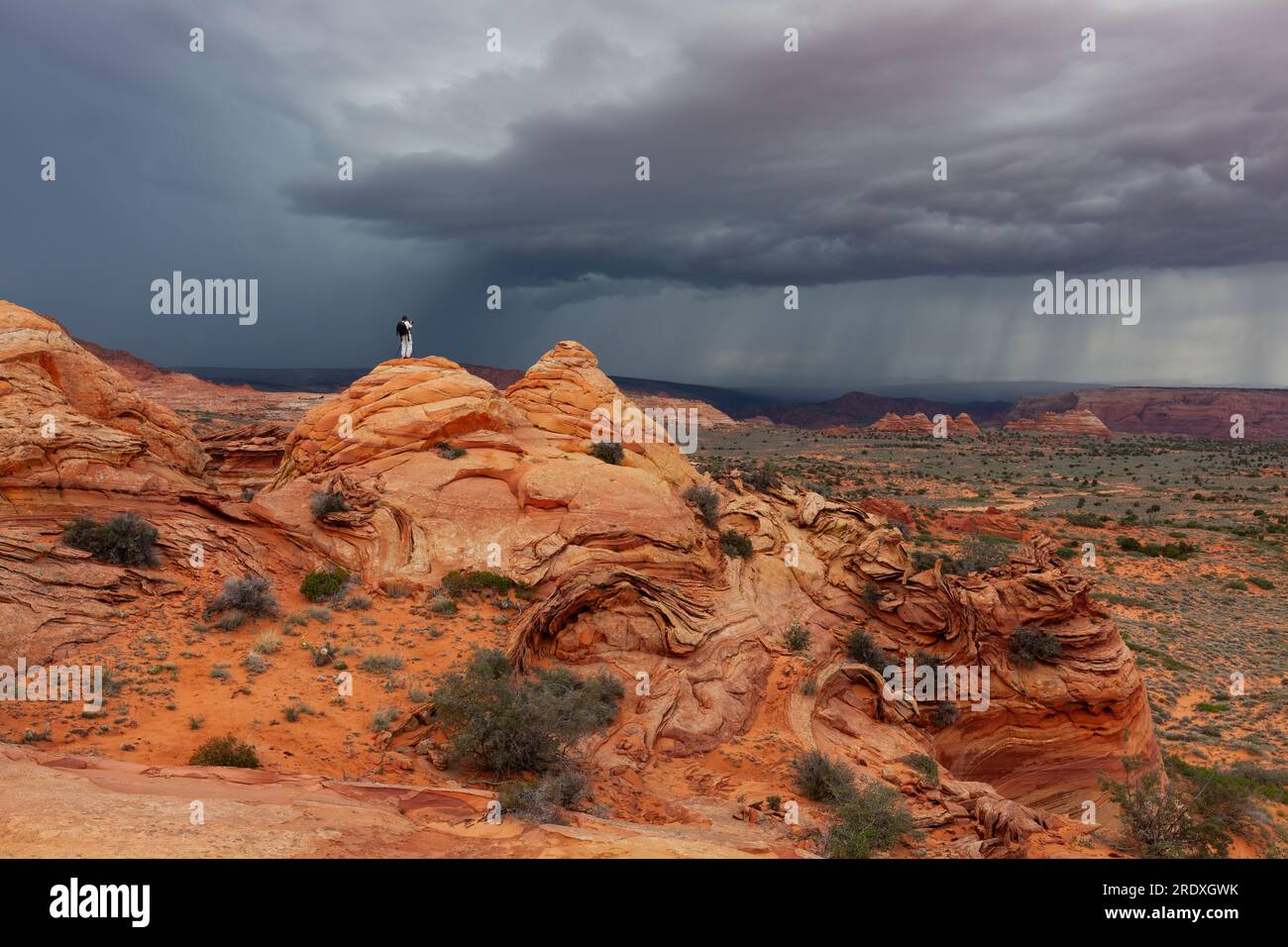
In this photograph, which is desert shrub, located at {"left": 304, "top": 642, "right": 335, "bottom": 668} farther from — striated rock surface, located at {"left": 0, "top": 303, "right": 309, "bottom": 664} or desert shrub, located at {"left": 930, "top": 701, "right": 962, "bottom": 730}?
desert shrub, located at {"left": 930, "top": 701, "right": 962, "bottom": 730}

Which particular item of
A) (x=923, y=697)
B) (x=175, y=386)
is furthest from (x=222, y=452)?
(x=175, y=386)

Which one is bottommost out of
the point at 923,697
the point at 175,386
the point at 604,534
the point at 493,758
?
the point at 923,697

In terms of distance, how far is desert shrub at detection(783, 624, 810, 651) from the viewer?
19.2m

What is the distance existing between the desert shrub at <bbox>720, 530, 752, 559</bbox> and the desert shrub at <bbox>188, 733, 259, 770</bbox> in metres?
14.8

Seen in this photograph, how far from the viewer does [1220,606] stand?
37.3 metres

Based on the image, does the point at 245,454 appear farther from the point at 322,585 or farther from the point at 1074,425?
the point at 1074,425

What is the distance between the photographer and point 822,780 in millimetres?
13016

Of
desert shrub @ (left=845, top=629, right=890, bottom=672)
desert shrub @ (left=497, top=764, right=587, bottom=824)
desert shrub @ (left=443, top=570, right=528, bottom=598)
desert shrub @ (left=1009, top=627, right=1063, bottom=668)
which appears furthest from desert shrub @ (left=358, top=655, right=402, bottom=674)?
desert shrub @ (left=1009, top=627, right=1063, bottom=668)

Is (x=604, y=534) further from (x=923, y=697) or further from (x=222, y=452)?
(x=222, y=452)

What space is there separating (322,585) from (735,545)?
486 inches

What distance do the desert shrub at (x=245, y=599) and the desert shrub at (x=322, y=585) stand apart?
1387 mm

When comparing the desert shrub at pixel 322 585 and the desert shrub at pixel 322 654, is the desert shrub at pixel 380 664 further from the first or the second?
the desert shrub at pixel 322 585

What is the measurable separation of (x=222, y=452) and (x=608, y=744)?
2577cm

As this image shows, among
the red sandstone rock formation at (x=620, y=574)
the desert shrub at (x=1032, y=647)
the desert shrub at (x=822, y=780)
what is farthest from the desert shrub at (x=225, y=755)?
the desert shrub at (x=1032, y=647)
